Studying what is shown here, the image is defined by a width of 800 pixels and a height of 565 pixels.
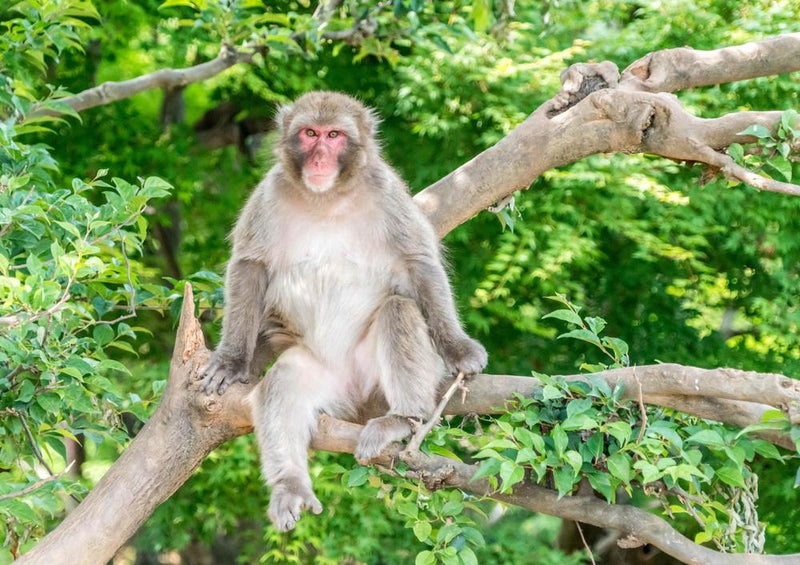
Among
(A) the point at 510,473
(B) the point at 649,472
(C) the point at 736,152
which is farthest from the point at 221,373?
(C) the point at 736,152

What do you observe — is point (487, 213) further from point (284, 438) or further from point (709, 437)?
point (709, 437)

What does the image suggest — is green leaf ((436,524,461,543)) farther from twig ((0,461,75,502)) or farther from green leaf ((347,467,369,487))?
twig ((0,461,75,502))

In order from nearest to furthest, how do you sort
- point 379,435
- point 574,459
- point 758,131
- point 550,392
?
point 574,459 < point 550,392 < point 379,435 < point 758,131

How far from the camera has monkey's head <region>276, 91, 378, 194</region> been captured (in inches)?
179

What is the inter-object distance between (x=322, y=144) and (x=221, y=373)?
1.07m

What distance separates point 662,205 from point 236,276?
422 centimetres

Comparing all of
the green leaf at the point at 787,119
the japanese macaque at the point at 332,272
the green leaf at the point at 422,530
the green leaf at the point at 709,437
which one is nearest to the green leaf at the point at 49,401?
the japanese macaque at the point at 332,272

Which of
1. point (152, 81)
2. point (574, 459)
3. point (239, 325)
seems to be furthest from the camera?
point (152, 81)

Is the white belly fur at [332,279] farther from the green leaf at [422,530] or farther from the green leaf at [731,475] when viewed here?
the green leaf at [731,475]

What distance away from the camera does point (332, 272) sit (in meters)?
4.59


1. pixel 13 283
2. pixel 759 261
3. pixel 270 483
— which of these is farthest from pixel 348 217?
pixel 759 261

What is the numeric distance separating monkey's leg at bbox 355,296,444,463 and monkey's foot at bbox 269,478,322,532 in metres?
0.42

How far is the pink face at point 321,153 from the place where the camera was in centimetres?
454

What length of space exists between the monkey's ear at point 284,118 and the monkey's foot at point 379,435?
4.70 ft
